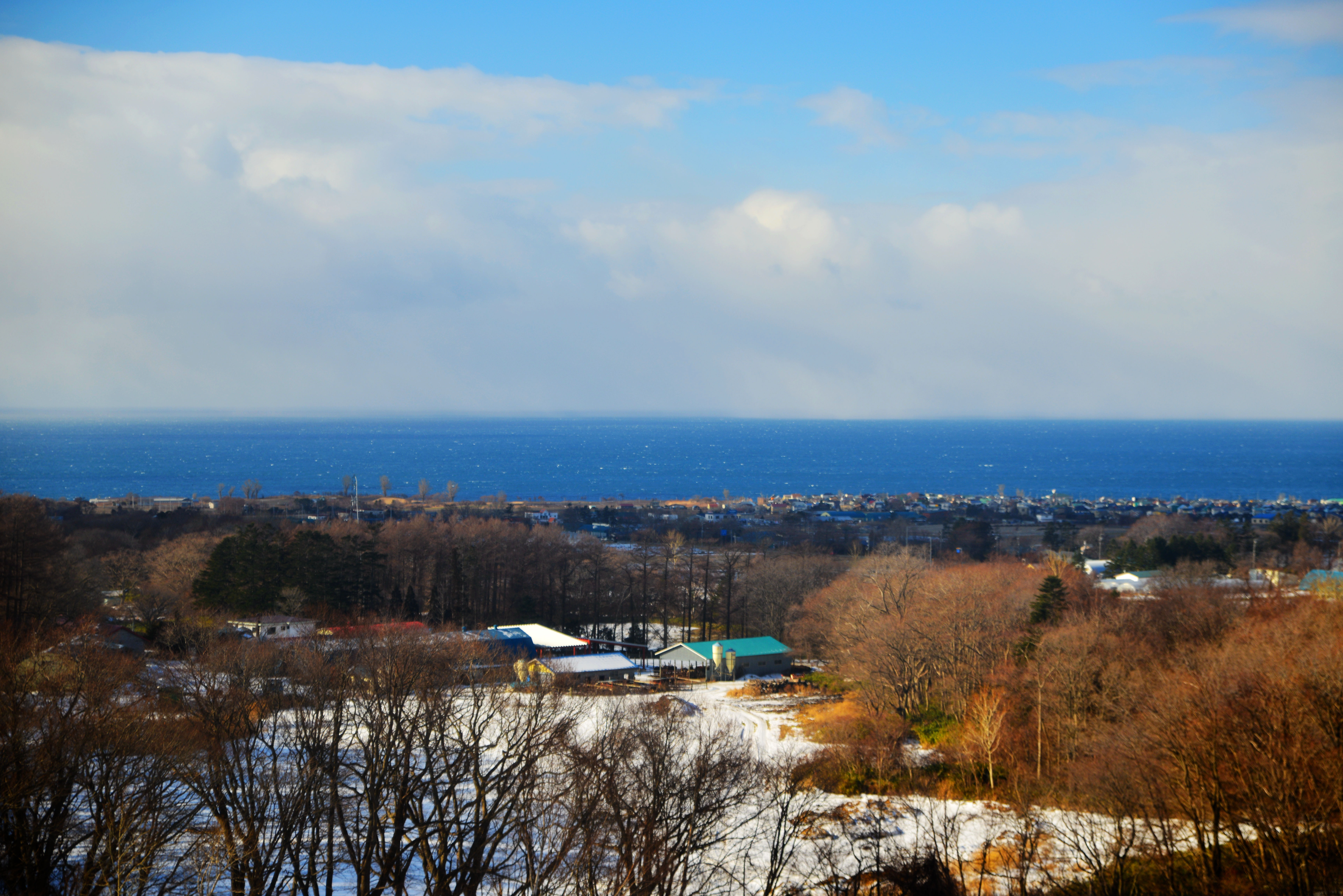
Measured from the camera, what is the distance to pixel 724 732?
18.7m

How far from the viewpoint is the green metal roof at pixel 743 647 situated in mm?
41500

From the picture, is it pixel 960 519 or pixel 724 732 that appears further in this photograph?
pixel 960 519

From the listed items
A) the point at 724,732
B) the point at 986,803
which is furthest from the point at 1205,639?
the point at 724,732

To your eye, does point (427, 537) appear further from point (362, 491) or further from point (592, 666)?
point (362, 491)

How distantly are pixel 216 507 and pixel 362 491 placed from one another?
158 feet

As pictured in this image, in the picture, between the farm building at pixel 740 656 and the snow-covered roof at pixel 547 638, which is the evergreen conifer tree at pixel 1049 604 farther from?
the snow-covered roof at pixel 547 638

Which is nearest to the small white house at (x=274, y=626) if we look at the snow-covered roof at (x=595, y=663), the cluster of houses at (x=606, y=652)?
the cluster of houses at (x=606, y=652)

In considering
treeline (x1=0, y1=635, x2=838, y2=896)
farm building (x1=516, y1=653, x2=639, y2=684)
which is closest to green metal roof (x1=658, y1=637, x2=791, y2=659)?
farm building (x1=516, y1=653, x2=639, y2=684)

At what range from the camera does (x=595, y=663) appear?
1478 inches

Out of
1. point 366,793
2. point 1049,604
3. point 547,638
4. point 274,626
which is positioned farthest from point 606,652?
point 366,793

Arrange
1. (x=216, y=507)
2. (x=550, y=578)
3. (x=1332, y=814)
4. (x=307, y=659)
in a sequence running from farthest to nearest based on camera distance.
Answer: (x=216, y=507), (x=550, y=578), (x=307, y=659), (x=1332, y=814)

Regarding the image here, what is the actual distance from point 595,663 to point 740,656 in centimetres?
733

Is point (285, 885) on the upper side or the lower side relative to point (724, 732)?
lower

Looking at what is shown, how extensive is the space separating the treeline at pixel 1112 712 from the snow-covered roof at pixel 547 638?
423 inches
